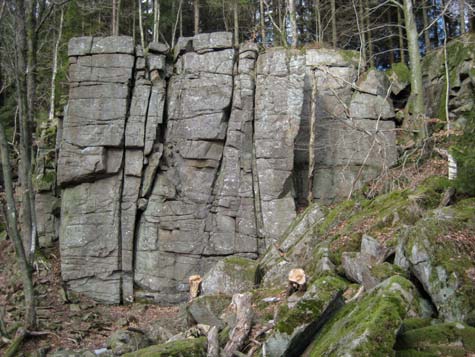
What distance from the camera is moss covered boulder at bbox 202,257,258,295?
11.4 metres

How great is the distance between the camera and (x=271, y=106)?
16.9 m

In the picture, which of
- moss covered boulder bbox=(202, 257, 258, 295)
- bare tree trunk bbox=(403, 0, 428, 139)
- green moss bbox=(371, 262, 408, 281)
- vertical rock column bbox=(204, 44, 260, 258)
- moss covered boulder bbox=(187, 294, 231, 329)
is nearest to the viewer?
green moss bbox=(371, 262, 408, 281)

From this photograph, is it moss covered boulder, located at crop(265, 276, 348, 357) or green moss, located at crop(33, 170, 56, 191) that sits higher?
green moss, located at crop(33, 170, 56, 191)

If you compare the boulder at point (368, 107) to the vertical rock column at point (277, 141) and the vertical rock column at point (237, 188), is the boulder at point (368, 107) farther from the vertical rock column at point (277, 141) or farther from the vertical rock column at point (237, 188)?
the vertical rock column at point (237, 188)

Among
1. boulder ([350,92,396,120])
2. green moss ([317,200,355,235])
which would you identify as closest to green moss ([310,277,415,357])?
green moss ([317,200,355,235])

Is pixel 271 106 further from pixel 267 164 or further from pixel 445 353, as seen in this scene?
pixel 445 353

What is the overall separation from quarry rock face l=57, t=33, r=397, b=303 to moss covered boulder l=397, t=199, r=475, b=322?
9.28 metres

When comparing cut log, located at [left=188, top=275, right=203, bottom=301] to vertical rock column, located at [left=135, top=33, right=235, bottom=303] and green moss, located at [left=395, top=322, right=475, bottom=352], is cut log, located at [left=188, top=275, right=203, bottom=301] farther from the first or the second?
green moss, located at [left=395, top=322, right=475, bottom=352]

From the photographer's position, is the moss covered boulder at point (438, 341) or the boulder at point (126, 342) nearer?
the moss covered boulder at point (438, 341)

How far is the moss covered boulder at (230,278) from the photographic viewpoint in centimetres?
1138

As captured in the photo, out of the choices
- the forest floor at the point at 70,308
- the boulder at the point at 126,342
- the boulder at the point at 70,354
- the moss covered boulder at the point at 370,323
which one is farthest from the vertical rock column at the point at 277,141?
the moss covered boulder at the point at 370,323

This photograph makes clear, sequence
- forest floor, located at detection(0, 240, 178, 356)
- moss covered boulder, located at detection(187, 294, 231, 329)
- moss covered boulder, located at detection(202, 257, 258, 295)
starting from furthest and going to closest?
forest floor, located at detection(0, 240, 178, 356), moss covered boulder, located at detection(202, 257, 258, 295), moss covered boulder, located at detection(187, 294, 231, 329)

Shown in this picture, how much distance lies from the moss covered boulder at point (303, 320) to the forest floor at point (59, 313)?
730 cm

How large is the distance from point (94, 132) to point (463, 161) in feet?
40.9
